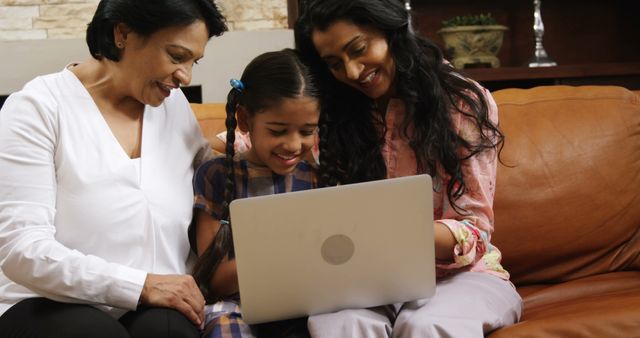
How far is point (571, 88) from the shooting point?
6.93ft

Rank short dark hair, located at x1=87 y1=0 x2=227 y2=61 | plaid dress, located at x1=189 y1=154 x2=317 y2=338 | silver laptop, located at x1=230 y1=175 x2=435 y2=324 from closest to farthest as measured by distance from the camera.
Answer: silver laptop, located at x1=230 y1=175 x2=435 y2=324 → short dark hair, located at x1=87 y1=0 x2=227 y2=61 → plaid dress, located at x1=189 y1=154 x2=317 y2=338

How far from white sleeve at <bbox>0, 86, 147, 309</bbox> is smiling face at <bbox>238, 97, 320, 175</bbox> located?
35cm

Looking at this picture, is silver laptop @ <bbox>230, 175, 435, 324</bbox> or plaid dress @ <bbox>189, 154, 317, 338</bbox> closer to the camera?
silver laptop @ <bbox>230, 175, 435, 324</bbox>

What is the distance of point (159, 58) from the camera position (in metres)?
1.56

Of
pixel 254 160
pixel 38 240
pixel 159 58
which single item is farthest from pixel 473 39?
pixel 38 240

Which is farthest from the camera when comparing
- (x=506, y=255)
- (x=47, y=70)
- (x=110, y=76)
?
(x=47, y=70)

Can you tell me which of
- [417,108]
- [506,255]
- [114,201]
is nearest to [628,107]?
[506,255]

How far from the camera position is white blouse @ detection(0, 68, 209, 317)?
1.40 meters

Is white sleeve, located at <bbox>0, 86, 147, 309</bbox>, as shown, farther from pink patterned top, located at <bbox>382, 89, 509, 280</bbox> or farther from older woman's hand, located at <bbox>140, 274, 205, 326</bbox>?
pink patterned top, located at <bbox>382, 89, 509, 280</bbox>

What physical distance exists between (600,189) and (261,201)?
98 cm

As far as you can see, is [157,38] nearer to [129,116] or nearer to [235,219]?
[129,116]

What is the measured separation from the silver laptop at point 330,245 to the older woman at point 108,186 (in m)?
0.18

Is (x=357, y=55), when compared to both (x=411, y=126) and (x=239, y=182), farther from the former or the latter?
(x=239, y=182)

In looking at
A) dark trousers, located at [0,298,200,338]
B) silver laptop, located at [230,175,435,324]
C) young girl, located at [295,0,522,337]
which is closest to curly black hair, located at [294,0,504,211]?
young girl, located at [295,0,522,337]
